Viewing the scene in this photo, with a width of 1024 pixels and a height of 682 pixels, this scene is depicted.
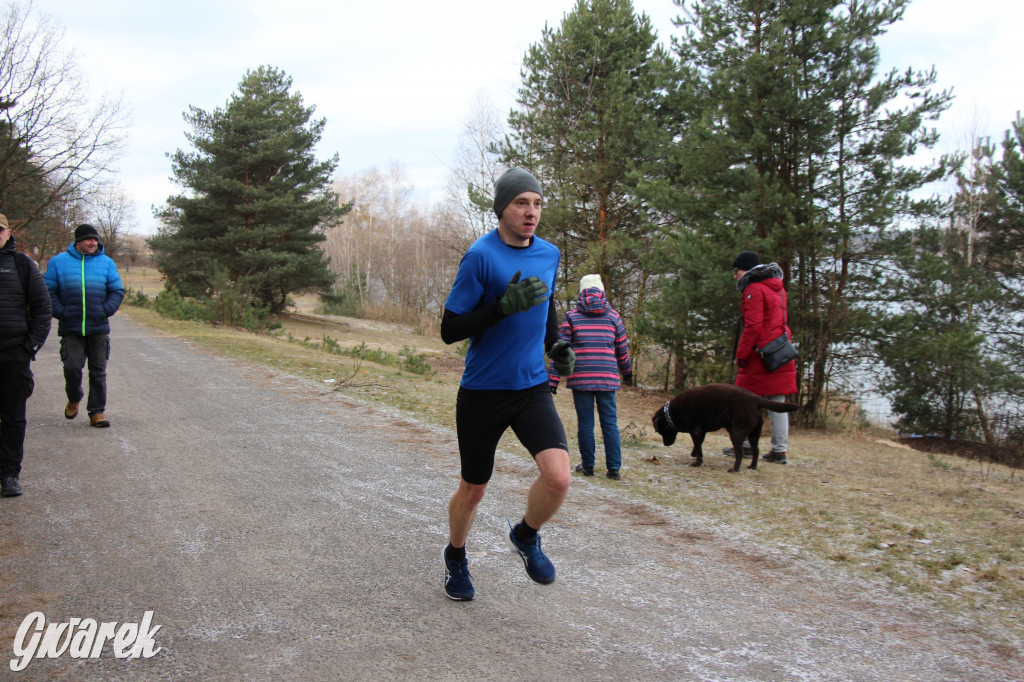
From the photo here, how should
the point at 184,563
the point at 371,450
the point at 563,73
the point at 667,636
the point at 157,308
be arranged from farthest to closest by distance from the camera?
1. the point at 157,308
2. the point at 563,73
3. the point at 371,450
4. the point at 184,563
5. the point at 667,636

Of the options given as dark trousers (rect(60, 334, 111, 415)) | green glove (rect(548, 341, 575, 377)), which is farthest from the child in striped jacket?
dark trousers (rect(60, 334, 111, 415))

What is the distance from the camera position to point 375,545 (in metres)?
4.21

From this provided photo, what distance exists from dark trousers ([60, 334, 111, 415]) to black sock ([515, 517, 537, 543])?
19.6ft

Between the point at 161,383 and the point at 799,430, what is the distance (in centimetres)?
1239

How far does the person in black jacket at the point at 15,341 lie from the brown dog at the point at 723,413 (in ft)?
19.4

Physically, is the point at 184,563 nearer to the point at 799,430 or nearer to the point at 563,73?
the point at 799,430

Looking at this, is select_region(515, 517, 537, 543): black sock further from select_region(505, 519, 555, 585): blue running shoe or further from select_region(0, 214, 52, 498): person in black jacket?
select_region(0, 214, 52, 498): person in black jacket

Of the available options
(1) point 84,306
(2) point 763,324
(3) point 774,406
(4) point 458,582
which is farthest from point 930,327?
(1) point 84,306

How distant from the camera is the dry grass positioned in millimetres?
3965

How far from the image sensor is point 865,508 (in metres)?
5.51

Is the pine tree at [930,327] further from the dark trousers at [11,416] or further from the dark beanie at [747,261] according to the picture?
the dark trousers at [11,416]

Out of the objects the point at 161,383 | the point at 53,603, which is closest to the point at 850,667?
the point at 53,603

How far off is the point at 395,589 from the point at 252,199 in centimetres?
3151

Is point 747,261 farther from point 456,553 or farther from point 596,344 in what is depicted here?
point 456,553
